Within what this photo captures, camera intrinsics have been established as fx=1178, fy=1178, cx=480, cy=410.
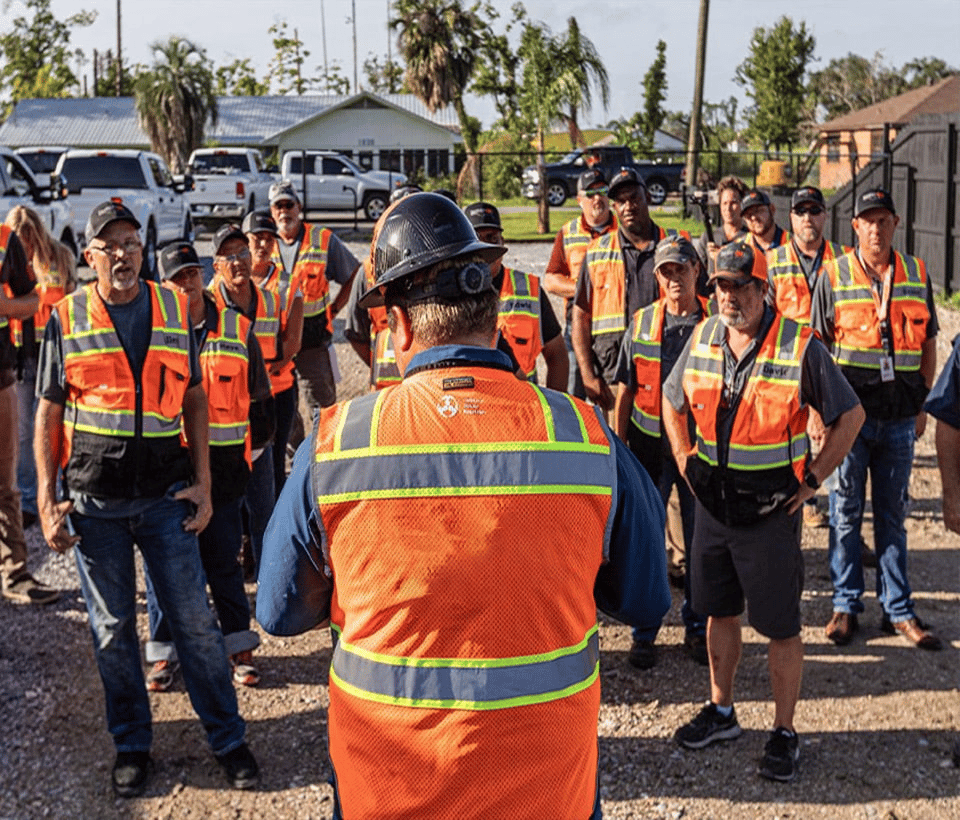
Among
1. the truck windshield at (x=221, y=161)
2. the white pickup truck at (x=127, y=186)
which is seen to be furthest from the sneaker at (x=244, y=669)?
the truck windshield at (x=221, y=161)

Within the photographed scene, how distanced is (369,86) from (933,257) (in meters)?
73.8

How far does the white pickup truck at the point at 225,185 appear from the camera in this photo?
29469mm

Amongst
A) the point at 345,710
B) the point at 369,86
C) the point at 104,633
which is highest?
the point at 369,86

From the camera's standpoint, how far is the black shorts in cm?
→ 477

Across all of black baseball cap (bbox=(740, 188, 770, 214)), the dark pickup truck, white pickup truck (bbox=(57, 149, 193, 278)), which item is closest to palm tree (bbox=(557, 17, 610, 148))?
the dark pickup truck

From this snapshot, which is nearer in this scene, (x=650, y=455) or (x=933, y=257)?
(x=650, y=455)

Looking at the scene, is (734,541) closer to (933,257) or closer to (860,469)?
(860,469)

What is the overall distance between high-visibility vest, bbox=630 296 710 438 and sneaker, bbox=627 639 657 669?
1.10m

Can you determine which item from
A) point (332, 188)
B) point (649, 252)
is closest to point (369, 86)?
point (332, 188)

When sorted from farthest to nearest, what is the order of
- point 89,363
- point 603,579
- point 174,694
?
point 174,694, point 89,363, point 603,579

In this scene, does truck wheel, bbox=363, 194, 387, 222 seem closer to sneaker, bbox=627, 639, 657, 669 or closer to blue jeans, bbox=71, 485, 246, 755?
sneaker, bbox=627, 639, 657, 669

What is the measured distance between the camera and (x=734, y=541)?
486 centimetres

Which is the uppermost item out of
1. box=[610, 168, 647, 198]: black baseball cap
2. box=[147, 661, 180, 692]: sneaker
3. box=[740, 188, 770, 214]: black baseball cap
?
box=[610, 168, 647, 198]: black baseball cap

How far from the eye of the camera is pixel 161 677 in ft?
18.8
